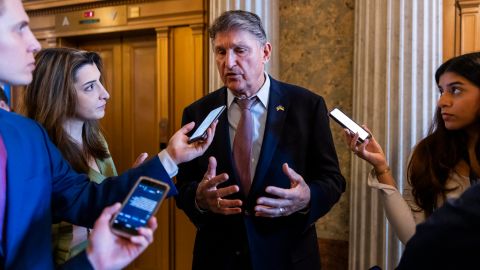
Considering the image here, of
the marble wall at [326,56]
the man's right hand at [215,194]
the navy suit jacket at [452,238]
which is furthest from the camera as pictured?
the marble wall at [326,56]

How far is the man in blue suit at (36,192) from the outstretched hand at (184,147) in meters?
0.09

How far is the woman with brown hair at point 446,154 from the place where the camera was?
172 cm

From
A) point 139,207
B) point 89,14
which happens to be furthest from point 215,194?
point 89,14

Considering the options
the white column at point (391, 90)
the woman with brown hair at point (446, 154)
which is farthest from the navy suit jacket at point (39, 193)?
the white column at point (391, 90)

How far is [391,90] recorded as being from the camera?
2607 mm

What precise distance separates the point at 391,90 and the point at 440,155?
0.88 metres

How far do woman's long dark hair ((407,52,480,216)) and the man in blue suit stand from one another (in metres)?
1.08

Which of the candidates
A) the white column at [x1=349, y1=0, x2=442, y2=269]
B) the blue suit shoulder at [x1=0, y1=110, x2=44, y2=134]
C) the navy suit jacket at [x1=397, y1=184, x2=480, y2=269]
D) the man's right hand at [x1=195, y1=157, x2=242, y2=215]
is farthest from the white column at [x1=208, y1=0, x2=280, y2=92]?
the navy suit jacket at [x1=397, y1=184, x2=480, y2=269]

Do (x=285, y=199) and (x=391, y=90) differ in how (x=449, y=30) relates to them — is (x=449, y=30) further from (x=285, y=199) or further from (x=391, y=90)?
(x=285, y=199)

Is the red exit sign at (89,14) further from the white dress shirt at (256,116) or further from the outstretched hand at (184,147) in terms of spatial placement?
the outstretched hand at (184,147)

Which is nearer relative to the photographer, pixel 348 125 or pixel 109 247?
pixel 109 247

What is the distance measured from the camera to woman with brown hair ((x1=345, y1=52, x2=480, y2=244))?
172 centimetres

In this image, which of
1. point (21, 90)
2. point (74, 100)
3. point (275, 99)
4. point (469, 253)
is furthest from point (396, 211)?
point (21, 90)

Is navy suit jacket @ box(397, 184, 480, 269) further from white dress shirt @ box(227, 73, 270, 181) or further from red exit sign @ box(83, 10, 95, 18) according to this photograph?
red exit sign @ box(83, 10, 95, 18)
